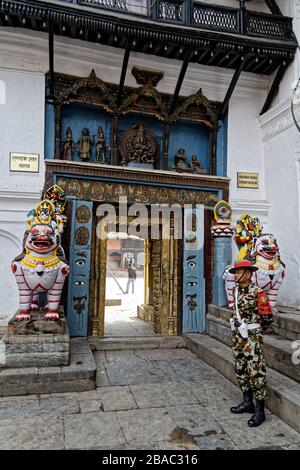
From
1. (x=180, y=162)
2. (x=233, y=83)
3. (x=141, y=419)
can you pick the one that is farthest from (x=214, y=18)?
(x=141, y=419)

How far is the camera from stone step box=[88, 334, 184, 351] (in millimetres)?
6043

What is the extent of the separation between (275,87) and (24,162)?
512cm

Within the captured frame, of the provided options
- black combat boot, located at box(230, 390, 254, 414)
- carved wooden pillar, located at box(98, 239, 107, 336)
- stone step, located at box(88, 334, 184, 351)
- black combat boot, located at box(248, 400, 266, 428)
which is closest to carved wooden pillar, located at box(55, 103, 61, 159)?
carved wooden pillar, located at box(98, 239, 107, 336)

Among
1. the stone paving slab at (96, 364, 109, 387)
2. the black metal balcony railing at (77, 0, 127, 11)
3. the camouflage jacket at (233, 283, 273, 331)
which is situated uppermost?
the black metal balcony railing at (77, 0, 127, 11)

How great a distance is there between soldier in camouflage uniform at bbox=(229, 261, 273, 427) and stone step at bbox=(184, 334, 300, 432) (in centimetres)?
23

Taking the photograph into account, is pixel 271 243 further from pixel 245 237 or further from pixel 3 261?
pixel 3 261

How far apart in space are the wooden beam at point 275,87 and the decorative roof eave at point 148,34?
13 centimetres

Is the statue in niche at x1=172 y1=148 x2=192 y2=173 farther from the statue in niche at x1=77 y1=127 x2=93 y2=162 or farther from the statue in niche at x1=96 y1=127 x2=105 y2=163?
the statue in niche at x1=77 y1=127 x2=93 y2=162

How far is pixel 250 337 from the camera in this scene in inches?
135

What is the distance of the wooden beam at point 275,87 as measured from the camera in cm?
685

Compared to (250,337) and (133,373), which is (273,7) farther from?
(133,373)

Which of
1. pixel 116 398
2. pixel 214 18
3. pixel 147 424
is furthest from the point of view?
pixel 214 18

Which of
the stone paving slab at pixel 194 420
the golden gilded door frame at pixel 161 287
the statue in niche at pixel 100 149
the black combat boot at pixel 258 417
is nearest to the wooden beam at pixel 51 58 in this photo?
the statue in niche at pixel 100 149

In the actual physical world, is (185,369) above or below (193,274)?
below
